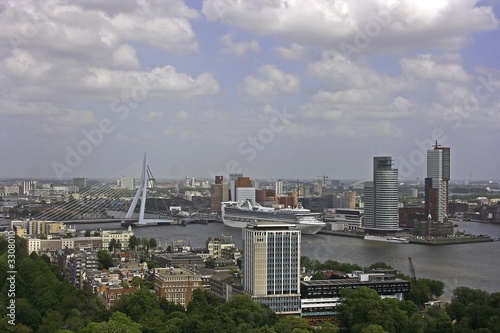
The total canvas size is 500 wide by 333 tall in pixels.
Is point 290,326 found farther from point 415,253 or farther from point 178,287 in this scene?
point 415,253

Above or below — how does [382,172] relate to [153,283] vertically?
above

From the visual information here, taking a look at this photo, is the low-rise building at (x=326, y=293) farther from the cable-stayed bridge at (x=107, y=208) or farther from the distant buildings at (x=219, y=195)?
the distant buildings at (x=219, y=195)

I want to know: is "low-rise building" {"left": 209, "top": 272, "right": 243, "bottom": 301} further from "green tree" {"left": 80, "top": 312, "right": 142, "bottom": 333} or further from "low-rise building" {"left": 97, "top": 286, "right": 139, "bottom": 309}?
"green tree" {"left": 80, "top": 312, "right": 142, "bottom": 333}

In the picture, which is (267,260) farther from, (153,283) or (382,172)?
(382,172)

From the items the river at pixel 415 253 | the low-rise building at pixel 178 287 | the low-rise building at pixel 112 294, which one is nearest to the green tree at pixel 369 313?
the low-rise building at pixel 178 287

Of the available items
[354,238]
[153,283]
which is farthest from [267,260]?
[354,238]
